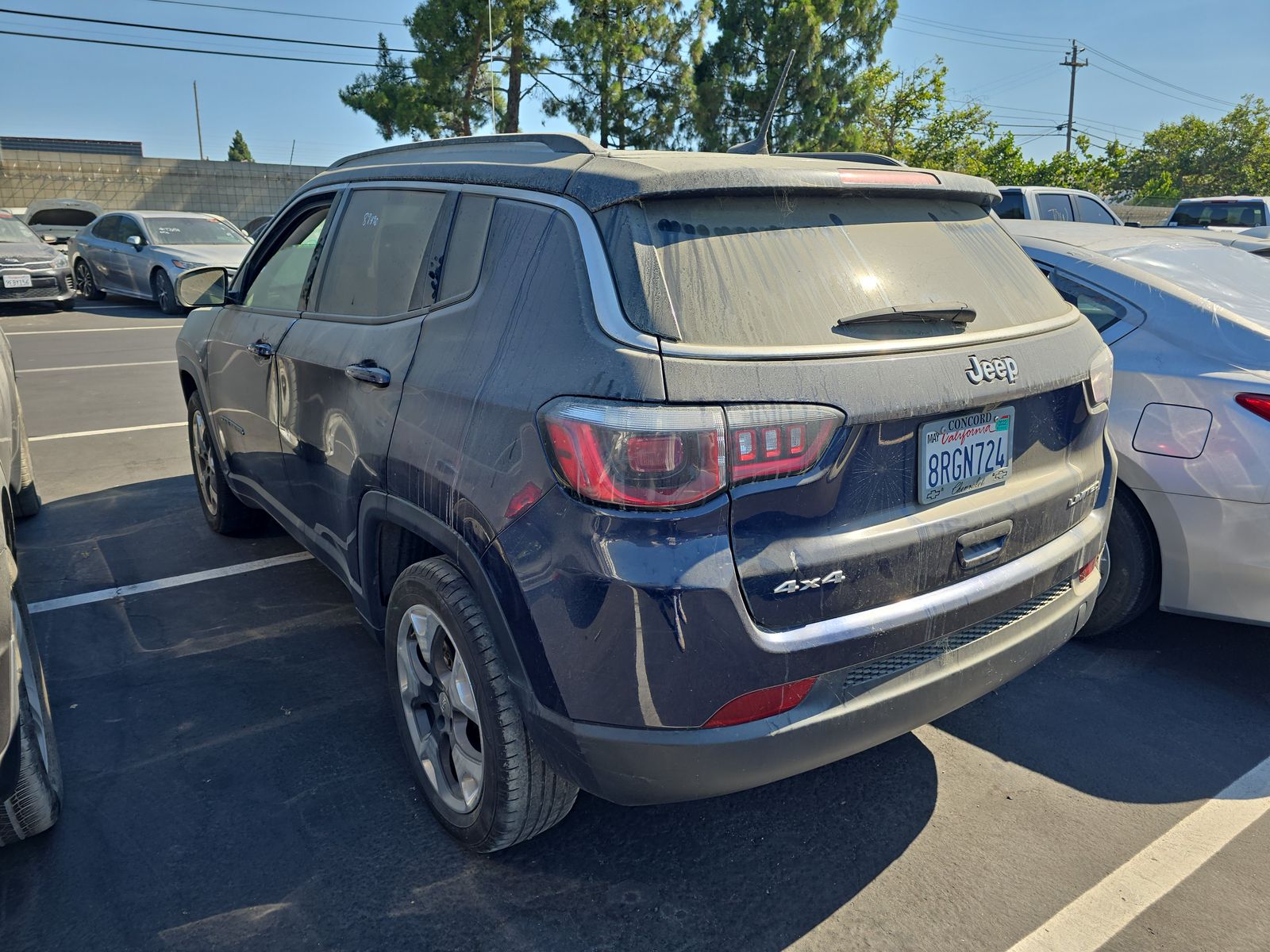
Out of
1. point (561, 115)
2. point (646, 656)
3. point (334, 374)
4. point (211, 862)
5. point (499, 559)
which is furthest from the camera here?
point (561, 115)

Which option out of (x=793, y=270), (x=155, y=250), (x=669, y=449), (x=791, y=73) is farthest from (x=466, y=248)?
(x=791, y=73)

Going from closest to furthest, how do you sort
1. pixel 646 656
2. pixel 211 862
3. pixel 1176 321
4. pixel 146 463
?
pixel 646 656 < pixel 211 862 < pixel 1176 321 < pixel 146 463

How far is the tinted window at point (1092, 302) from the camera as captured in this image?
3863 millimetres

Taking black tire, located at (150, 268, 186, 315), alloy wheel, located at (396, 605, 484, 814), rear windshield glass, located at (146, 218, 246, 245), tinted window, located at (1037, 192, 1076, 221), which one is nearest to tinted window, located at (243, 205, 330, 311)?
alloy wheel, located at (396, 605, 484, 814)

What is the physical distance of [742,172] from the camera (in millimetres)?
2318

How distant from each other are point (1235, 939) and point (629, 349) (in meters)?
2.09

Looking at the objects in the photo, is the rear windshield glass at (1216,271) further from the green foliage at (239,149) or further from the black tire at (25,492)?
the green foliage at (239,149)

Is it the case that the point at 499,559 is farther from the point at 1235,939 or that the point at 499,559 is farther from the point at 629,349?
the point at 1235,939

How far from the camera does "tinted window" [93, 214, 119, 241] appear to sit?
632 inches

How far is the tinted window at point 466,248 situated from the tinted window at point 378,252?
0.57 ft

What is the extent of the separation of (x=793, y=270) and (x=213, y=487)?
150 inches

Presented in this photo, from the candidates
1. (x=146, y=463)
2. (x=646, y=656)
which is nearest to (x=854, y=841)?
(x=646, y=656)

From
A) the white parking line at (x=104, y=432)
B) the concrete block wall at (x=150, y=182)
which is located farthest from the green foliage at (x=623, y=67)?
the white parking line at (x=104, y=432)

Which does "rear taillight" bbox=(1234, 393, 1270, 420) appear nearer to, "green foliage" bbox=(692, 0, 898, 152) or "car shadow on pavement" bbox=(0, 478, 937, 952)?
"car shadow on pavement" bbox=(0, 478, 937, 952)
